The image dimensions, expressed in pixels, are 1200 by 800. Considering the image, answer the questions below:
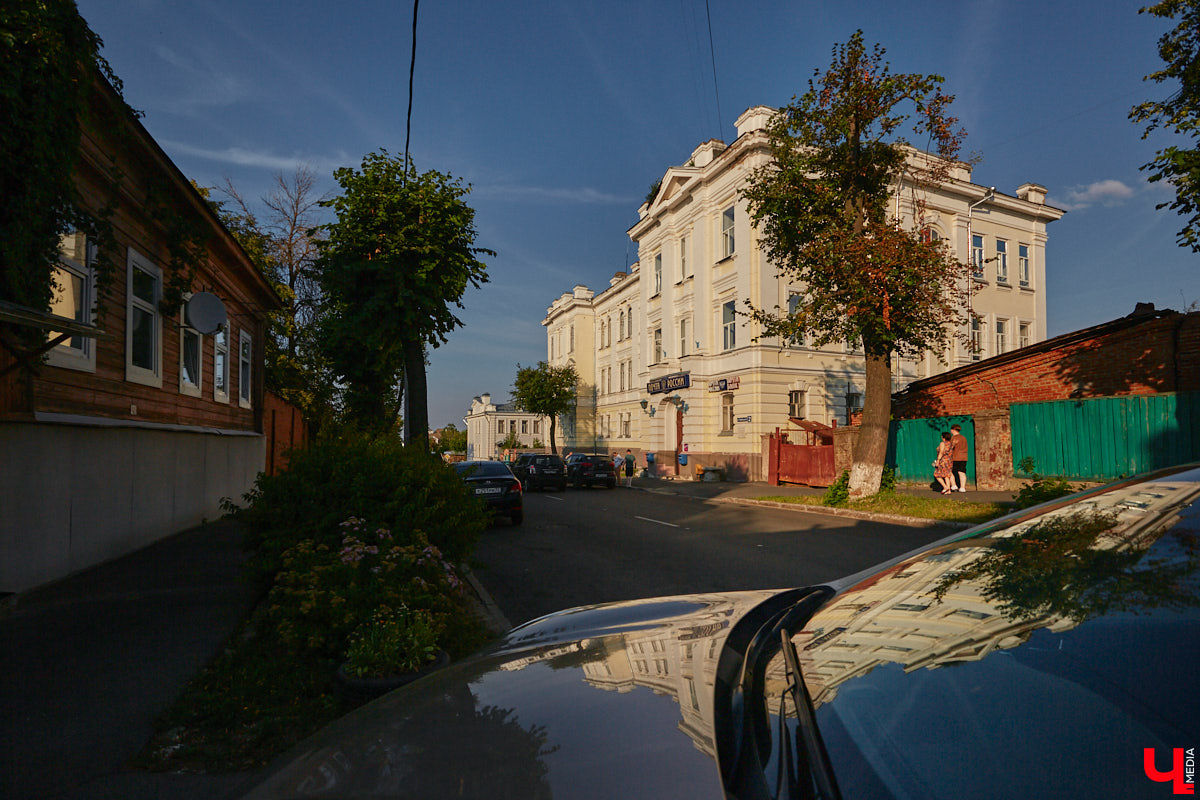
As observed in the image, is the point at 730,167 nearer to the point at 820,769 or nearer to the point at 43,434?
the point at 43,434

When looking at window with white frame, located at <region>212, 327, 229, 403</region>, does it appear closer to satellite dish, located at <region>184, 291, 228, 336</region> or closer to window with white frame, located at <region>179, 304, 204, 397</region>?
window with white frame, located at <region>179, 304, 204, 397</region>

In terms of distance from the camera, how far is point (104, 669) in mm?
4094

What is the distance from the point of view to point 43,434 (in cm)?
640

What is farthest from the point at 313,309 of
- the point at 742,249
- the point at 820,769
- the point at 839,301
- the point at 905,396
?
the point at 820,769

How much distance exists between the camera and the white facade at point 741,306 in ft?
89.4

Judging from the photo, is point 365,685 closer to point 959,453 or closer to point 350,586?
point 350,586

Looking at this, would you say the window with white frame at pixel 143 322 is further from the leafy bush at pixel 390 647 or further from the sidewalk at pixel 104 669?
the leafy bush at pixel 390 647

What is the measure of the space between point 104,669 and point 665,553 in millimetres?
6956

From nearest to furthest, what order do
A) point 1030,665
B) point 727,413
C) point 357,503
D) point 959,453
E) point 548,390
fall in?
1. point 1030,665
2. point 357,503
3. point 959,453
4. point 727,413
5. point 548,390

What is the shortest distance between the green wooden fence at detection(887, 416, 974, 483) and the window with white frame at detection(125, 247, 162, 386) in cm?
1901

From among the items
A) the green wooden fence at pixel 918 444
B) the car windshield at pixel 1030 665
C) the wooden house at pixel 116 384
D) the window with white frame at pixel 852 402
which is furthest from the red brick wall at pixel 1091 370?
the wooden house at pixel 116 384

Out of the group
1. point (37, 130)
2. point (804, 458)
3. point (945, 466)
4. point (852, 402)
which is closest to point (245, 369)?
point (37, 130)

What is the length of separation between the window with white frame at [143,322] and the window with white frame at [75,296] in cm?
111

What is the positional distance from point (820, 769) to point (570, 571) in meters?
7.68
